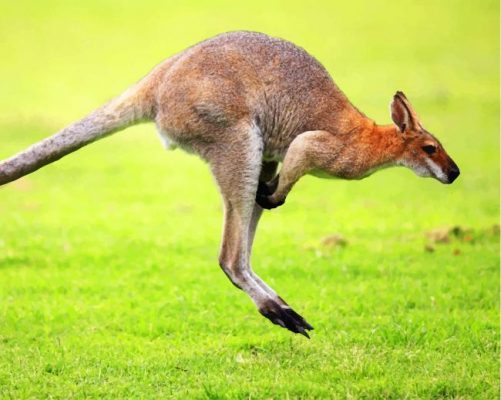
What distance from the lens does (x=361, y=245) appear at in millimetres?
11812

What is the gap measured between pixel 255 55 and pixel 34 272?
4.57 m

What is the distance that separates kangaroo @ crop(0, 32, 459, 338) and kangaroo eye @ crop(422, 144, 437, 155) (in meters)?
0.01

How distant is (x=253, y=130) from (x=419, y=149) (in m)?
1.22

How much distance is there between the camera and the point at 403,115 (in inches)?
278

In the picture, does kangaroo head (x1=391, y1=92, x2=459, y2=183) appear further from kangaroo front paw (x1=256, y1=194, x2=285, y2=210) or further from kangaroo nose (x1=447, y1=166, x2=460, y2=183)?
kangaroo front paw (x1=256, y1=194, x2=285, y2=210)

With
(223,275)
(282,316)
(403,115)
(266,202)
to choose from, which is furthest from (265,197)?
(223,275)

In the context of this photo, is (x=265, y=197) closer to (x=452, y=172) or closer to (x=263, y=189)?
(x=263, y=189)

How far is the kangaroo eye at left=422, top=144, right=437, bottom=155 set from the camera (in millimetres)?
7035

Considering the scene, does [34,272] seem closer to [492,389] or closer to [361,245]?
[361,245]

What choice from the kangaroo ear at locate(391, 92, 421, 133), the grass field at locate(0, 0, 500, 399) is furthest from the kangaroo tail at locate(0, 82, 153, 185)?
the kangaroo ear at locate(391, 92, 421, 133)

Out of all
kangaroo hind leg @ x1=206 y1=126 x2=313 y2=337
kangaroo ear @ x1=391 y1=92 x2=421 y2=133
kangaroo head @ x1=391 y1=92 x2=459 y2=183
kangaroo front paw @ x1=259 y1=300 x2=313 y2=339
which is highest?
kangaroo ear @ x1=391 y1=92 x2=421 y2=133

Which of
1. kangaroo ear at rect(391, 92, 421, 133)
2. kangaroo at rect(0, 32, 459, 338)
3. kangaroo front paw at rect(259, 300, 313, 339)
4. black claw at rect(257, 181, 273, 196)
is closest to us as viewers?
kangaroo front paw at rect(259, 300, 313, 339)

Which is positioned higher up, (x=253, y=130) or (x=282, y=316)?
(x=253, y=130)

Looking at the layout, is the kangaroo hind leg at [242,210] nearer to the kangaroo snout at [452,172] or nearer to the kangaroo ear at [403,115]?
the kangaroo ear at [403,115]
